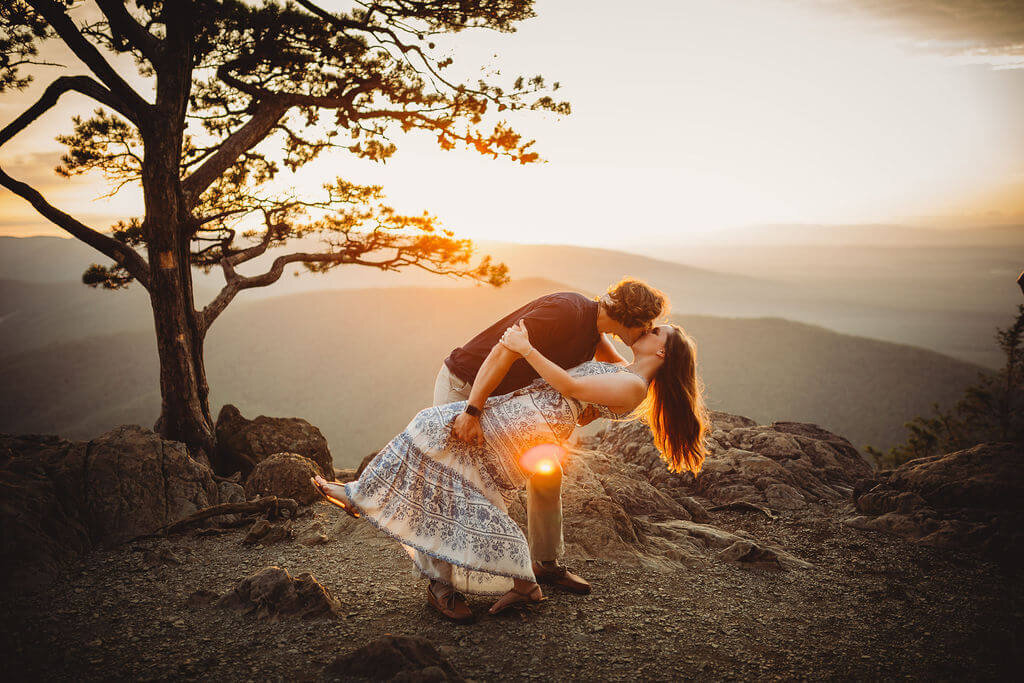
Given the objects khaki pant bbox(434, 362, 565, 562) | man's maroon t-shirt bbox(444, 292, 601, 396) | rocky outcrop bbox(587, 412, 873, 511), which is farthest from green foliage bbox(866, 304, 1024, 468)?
man's maroon t-shirt bbox(444, 292, 601, 396)

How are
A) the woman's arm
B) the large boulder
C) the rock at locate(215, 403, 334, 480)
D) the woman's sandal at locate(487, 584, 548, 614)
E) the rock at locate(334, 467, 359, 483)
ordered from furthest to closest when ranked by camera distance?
the rock at locate(334, 467, 359, 483) < the rock at locate(215, 403, 334, 480) < the large boulder < the woman's sandal at locate(487, 584, 548, 614) < the woman's arm

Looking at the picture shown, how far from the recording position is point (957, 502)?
4918mm

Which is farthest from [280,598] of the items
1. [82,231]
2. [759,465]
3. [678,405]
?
[82,231]

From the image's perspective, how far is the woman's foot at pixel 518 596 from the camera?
3.17 metres

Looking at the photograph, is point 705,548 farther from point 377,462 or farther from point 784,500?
point 377,462

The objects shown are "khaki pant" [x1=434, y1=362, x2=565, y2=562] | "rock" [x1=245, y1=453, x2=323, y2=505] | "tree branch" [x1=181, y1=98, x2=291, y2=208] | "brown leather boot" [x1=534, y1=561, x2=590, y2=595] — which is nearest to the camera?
"khaki pant" [x1=434, y1=362, x2=565, y2=562]

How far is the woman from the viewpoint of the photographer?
2.96 m

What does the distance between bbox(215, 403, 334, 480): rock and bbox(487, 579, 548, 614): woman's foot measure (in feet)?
13.1

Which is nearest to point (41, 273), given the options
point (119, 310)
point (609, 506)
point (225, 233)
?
point (119, 310)

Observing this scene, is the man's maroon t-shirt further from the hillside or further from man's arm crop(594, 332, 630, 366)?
the hillside

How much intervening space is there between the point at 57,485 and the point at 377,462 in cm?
355

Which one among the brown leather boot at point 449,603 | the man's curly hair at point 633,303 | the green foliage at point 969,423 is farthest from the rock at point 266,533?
the green foliage at point 969,423

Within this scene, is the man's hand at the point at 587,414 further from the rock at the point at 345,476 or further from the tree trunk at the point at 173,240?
the tree trunk at the point at 173,240

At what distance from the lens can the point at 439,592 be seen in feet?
10.5
